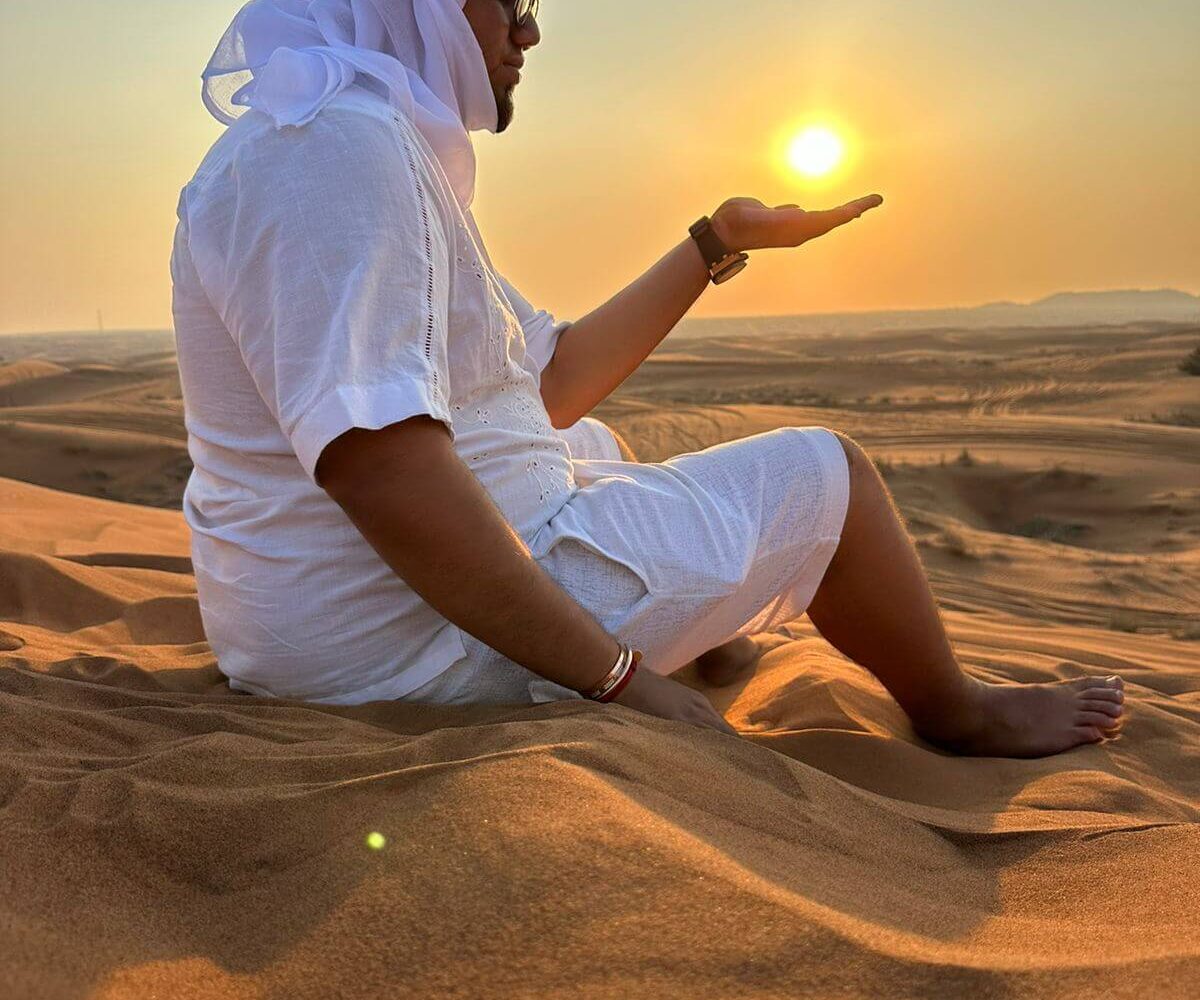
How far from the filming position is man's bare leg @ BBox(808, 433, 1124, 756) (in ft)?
7.10

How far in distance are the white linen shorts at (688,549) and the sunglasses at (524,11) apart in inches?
34.6

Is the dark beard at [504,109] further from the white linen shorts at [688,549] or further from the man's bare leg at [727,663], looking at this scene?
the man's bare leg at [727,663]

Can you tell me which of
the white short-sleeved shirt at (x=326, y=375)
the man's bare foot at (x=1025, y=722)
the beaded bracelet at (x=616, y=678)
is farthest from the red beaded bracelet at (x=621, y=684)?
the man's bare foot at (x=1025, y=722)

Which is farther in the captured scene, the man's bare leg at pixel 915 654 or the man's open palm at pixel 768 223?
the man's open palm at pixel 768 223

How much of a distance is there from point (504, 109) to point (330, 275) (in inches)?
32.6

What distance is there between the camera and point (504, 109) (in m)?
2.27

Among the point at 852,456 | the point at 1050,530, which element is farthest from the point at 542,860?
the point at 1050,530

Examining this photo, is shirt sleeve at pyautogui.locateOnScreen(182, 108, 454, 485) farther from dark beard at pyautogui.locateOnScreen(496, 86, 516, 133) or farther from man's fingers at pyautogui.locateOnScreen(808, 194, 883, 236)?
man's fingers at pyautogui.locateOnScreen(808, 194, 883, 236)

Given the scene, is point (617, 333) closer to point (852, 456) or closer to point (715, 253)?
point (715, 253)

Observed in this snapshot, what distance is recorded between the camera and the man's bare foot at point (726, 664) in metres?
2.95

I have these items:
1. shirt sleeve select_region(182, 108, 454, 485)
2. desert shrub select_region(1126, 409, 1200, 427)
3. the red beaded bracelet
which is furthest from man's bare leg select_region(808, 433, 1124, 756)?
desert shrub select_region(1126, 409, 1200, 427)

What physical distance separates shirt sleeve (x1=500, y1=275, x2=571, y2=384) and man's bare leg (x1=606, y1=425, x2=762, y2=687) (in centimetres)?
35

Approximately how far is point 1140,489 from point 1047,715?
623cm

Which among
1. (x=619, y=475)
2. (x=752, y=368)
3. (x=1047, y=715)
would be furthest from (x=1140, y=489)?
(x=752, y=368)
